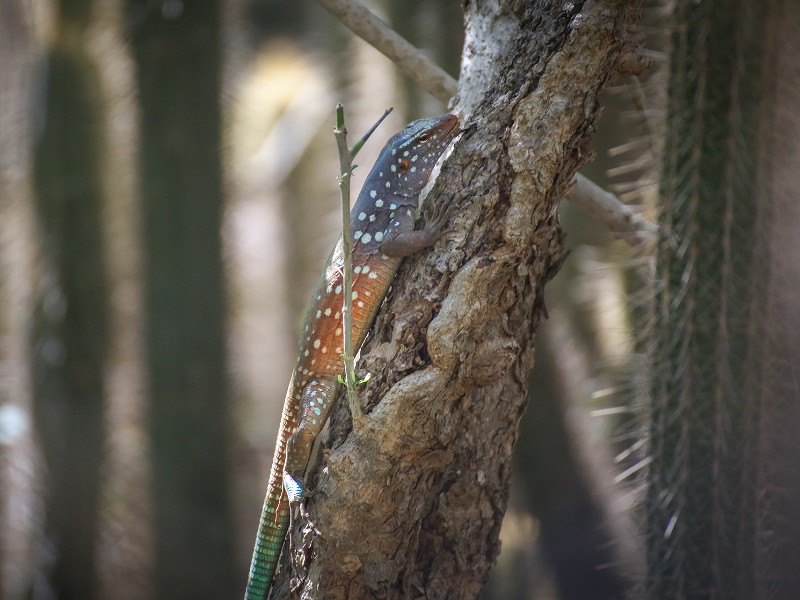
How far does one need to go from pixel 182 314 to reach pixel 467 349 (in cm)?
295

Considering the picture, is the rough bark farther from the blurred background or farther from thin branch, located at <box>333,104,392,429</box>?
the blurred background

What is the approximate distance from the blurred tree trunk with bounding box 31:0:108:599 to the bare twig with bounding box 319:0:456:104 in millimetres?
2649

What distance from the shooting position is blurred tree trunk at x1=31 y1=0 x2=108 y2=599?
14.9 feet

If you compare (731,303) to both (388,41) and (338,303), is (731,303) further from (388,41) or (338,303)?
(388,41)

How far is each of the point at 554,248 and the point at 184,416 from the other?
305 centimetres

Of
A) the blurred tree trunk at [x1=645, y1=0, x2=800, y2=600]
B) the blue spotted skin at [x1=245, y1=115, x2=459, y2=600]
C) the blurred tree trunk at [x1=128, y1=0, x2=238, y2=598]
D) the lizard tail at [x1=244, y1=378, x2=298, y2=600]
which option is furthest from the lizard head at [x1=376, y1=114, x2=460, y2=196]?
the blurred tree trunk at [x1=128, y1=0, x2=238, y2=598]

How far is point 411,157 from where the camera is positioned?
8.37 ft

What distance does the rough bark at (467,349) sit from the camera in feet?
6.46

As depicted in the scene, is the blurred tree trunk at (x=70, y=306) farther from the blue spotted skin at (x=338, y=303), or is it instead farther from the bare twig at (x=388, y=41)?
the bare twig at (x=388, y=41)

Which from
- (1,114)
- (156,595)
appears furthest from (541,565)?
(1,114)

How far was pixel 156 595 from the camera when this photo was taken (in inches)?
179

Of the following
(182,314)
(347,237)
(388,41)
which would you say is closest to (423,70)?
(388,41)

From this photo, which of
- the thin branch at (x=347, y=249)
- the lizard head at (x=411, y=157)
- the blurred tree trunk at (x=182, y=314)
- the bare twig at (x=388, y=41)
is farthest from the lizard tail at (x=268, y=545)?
the blurred tree trunk at (x=182, y=314)

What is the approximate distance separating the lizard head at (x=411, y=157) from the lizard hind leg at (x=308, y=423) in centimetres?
73
